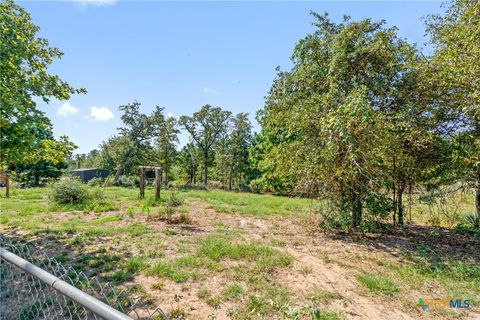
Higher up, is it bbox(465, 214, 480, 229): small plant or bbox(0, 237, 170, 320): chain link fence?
bbox(465, 214, 480, 229): small plant

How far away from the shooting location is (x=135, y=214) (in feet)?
26.5

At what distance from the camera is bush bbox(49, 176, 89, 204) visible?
922cm

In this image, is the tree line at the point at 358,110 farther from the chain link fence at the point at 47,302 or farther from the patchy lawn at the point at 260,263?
Result: the chain link fence at the point at 47,302

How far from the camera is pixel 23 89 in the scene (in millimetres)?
4449

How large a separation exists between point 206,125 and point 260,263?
28.5m

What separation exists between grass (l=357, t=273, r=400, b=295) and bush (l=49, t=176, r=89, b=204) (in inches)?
369

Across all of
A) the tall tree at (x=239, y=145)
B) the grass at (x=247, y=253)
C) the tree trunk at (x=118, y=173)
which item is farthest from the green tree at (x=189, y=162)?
the grass at (x=247, y=253)

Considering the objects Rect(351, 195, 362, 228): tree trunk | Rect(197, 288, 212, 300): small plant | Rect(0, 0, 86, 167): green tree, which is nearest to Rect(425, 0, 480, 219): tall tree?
Rect(351, 195, 362, 228): tree trunk

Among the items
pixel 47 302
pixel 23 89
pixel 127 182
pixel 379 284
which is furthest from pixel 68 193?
pixel 127 182

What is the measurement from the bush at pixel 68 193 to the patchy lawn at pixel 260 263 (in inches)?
56.2

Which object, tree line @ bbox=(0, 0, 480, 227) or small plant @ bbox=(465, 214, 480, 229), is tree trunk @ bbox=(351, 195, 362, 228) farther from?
small plant @ bbox=(465, 214, 480, 229)

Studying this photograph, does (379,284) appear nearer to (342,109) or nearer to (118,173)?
(342,109)

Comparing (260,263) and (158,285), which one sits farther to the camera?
(260,263)

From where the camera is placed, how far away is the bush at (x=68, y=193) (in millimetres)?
9219
